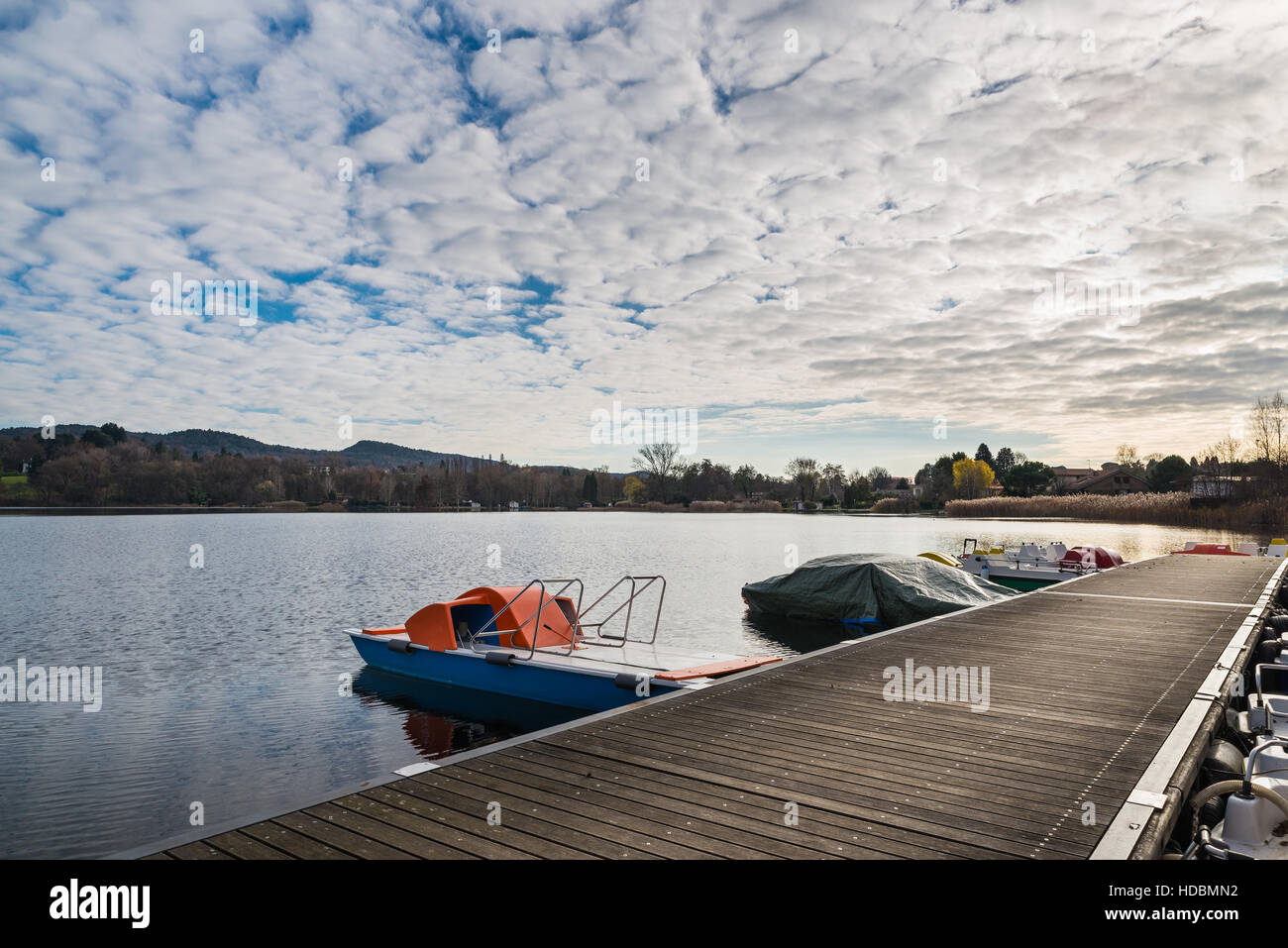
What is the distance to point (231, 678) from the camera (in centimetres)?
1430

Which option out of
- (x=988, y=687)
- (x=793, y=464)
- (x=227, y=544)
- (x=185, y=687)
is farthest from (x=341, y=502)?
(x=988, y=687)

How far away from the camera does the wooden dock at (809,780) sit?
397cm

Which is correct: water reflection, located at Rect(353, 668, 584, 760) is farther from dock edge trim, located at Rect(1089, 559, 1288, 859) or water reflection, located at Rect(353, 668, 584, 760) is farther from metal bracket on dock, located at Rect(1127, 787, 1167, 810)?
metal bracket on dock, located at Rect(1127, 787, 1167, 810)

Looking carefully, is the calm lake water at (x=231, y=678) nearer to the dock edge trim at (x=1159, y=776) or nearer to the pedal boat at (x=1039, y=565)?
the dock edge trim at (x=1159, y=776)

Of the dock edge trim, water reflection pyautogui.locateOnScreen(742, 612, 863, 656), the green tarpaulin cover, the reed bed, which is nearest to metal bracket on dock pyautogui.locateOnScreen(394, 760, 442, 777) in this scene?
the dock edge trim

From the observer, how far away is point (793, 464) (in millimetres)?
133375

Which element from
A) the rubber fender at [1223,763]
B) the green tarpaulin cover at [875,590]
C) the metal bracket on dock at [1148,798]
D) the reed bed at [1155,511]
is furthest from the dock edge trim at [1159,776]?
the reed bed at [1155,511]

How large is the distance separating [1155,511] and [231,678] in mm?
63986

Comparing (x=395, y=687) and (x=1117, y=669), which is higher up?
(x=1117, y=669)

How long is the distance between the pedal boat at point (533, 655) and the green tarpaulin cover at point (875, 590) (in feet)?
26.6

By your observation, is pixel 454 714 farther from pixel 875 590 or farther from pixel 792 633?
pixel 875 590

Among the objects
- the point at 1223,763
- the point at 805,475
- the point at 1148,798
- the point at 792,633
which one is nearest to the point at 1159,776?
the point at 1148,798
